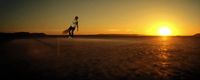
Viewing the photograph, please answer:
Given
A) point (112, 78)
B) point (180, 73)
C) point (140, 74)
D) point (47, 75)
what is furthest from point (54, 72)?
point (180, 73)

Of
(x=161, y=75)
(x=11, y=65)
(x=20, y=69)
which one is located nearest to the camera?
(x=161, y=75)

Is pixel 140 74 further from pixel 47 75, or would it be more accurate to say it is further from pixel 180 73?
pixel 47 75

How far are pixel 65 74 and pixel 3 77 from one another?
3679 millimetres

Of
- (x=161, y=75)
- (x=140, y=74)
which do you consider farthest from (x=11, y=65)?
(x=161, y=75)

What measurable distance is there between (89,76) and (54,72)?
274 cm

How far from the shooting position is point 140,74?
539 inches

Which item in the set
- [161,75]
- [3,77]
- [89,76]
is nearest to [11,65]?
[3,77]

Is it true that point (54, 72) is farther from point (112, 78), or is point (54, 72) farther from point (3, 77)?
point (112, 78)

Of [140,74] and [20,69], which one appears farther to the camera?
[20,69]

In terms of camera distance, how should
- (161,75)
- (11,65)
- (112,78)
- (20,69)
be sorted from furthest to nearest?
(11,65) → (20,69) → (161,75) → (112,78)

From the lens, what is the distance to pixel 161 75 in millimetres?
13477

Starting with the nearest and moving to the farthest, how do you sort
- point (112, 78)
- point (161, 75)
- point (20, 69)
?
point (112, 78) < point (161, 75) < point (20, 69)

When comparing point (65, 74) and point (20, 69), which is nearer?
point (65, 74)

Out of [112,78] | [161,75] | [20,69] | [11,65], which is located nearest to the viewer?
[112,78]
